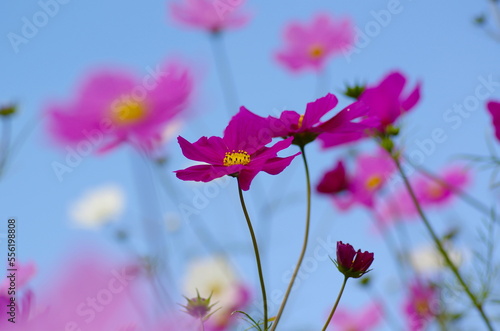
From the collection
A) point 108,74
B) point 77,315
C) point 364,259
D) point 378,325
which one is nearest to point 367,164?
point 378,325

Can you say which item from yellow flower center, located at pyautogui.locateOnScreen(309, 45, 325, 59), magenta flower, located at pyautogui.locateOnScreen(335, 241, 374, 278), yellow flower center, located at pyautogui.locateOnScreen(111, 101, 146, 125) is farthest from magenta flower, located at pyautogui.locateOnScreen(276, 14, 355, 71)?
magenta flower, located at pyautogui.locateOnScreen(335, 241, 374, 278)

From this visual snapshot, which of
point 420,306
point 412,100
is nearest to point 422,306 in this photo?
point 420,306

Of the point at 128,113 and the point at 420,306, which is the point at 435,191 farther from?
the point at 128,113

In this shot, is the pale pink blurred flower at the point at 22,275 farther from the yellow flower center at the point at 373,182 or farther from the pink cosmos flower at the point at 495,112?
the yellow flower center at the point at 373,182

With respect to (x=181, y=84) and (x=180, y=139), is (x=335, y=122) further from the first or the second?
(x=181, y=84)

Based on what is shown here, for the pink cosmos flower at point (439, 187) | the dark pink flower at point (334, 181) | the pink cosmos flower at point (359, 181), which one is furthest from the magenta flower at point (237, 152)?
the pink cosmos flower at point (439, 187)

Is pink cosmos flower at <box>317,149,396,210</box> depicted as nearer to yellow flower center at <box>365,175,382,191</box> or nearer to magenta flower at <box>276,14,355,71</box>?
yellow flower center at <box>365,175,382,191</box>
